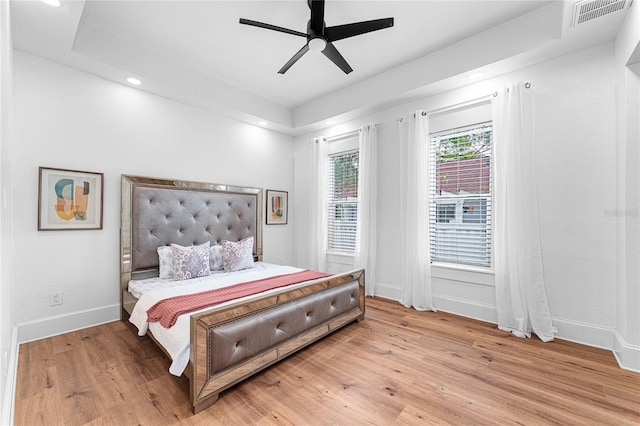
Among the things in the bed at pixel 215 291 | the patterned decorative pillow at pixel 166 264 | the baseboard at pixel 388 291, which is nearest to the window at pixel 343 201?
the baseboard at pixel 388 291

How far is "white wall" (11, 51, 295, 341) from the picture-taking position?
2.54 meters

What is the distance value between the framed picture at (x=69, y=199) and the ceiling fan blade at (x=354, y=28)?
8.79 feet

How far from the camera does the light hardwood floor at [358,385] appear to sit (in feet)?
5.36

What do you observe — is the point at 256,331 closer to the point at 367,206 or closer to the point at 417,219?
the point at 417,219

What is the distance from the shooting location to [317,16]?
84.3 inches

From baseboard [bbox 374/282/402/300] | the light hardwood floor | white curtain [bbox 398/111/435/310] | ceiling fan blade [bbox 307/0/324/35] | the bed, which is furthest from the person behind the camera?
baseboard [bbox 374/282/402/300]

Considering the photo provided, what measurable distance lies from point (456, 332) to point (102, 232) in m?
3.80

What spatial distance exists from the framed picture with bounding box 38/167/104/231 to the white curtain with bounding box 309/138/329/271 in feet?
9.16

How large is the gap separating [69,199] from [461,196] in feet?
13.6

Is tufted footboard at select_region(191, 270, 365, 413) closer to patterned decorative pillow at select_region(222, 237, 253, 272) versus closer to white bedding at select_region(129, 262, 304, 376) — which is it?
white bedding at select_region(129, 262, 304, 376)

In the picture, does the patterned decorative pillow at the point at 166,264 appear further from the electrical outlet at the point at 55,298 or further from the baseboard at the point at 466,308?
the baseboard at the point at 466,308

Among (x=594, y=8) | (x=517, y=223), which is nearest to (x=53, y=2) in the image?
(x=594, y=8)

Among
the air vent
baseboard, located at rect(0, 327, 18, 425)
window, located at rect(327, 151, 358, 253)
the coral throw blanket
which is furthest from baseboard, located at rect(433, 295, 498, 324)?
baseboard, located at rect(0, 327, 18, 425)

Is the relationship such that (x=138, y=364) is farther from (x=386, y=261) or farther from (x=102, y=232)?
(x=386, y=261)
